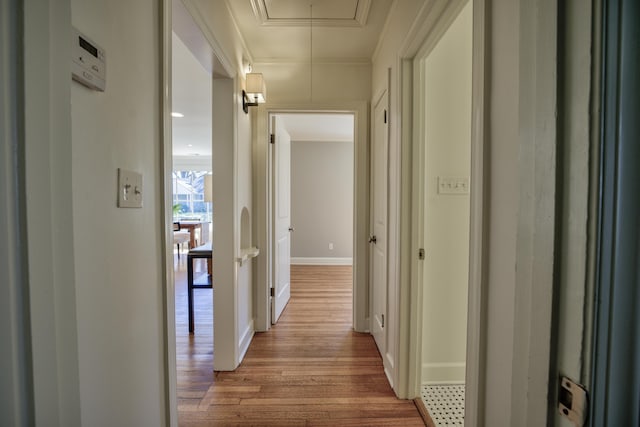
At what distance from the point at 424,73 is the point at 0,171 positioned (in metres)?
1.94

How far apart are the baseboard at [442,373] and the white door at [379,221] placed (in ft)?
1.08

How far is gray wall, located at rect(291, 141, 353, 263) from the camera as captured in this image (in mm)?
5730

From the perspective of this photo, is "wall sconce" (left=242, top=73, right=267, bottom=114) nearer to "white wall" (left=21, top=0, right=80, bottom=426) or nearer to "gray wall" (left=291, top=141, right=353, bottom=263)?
"white wall" (left=21, top=0, right=80, bottom=426)

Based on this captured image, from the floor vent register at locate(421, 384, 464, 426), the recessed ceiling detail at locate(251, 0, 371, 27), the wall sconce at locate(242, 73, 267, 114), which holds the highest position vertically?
the recessed ceiling detail at locate(251, 0, 371, 27)

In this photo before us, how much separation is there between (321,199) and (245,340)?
12.2ft

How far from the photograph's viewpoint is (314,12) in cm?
205

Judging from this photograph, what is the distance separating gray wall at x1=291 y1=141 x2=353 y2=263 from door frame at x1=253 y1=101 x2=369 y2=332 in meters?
2.98

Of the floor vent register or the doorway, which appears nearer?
the floor vent register

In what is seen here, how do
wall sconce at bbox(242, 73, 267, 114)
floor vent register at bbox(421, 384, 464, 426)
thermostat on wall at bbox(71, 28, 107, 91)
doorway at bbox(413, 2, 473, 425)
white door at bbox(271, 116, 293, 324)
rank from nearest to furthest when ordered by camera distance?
thermostat on wall at bbox(71, 28, 107, 91) < floor vent register at bbox(421, 384, 464, 426) < doorway at bbox(413, 2, 473, 425) < wall sconce at bbox(242, 73, 267, 114) < white door at bbox(271, 116, 293, 324)

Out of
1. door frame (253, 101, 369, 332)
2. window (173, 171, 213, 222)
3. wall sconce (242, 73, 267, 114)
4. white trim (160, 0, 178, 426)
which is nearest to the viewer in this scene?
white trim (160, 0, 178, 426)

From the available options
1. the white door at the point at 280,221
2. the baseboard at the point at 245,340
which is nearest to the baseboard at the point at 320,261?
the white door at the point at 280,221

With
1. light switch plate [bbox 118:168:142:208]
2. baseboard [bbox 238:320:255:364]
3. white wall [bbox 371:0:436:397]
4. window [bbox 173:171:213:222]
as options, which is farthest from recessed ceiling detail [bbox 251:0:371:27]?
window [bbox 173:171:213:222]

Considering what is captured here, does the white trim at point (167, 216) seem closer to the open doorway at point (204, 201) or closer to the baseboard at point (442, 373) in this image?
the open doorway at point (204, 201)

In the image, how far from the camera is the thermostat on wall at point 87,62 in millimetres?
684
